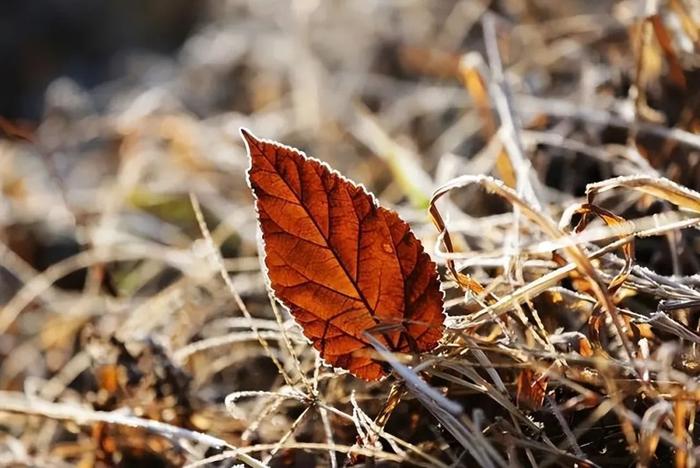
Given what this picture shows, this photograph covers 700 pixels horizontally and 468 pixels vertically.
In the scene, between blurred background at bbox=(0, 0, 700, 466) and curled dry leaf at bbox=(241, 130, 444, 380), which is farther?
blurred background at bbox=(0, 0, 700, 466)

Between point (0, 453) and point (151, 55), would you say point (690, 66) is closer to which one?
point (0, 453)

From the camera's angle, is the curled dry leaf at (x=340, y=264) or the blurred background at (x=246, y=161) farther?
the blurred background at (x=246, y=161)

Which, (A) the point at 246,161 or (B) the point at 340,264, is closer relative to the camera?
(B) the point at 340,264

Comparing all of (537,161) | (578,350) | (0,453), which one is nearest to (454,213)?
(537,161)

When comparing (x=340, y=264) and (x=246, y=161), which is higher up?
(x=246, y=161)
